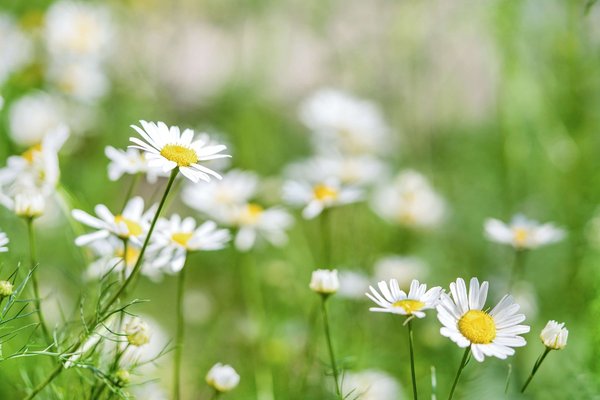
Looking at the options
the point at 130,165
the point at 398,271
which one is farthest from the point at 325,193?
the point at 130,165

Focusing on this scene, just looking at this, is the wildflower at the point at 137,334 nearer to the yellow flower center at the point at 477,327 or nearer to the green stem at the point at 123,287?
the green stem at the point at 123,287

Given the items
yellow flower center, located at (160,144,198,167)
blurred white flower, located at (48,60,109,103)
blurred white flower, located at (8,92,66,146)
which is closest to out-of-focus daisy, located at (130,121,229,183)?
yellow flower center, located at (160,144,198,167)

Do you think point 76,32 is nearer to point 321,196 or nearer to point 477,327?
point 321,196

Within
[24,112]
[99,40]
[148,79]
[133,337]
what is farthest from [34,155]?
[148,79]

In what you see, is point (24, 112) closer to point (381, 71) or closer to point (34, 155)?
point (34, 155)

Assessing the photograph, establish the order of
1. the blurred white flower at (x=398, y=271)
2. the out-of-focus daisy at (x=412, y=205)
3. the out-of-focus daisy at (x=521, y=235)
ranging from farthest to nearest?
the out-of-focus daisy at (x=412, y=205) < the blurred white flower at (x=398, y=271) < the out-of-focus daisy at (x=521, y=235)

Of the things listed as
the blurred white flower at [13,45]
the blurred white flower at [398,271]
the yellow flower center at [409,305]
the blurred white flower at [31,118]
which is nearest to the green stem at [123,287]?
the yellow flower center at [409,305]

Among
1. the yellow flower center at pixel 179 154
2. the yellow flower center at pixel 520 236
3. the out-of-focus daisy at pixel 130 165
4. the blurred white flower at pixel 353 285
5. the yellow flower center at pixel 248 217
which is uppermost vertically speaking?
the yellow flower center at pixel 179 154
